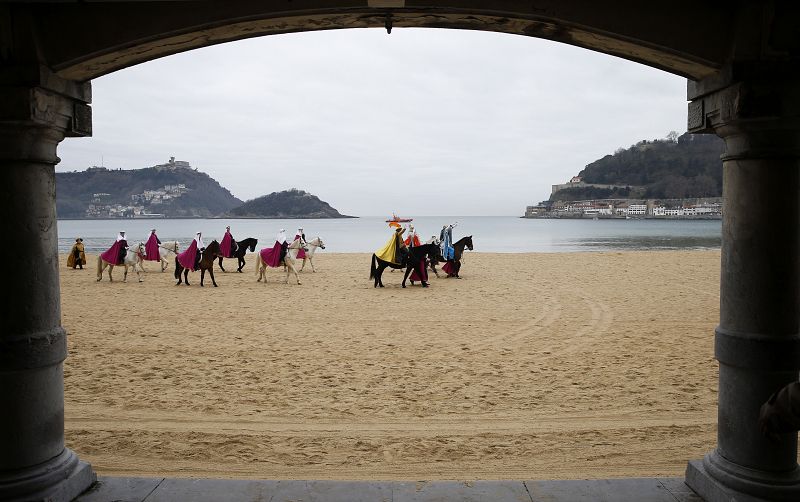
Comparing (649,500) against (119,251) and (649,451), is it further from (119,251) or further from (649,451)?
(119,251)

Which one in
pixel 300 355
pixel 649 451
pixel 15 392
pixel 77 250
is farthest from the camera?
pixel 77 250

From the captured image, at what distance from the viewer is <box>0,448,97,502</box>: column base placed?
2727 mm

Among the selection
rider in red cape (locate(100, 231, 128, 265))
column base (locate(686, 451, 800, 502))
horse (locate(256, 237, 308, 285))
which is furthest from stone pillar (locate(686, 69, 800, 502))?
rider in red cape (locate(100, 231, 128, 265))

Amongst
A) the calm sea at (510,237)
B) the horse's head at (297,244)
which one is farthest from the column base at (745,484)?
the calm sea at (510,237)

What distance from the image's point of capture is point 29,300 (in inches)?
111

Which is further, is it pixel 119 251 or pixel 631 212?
pixel 631 212

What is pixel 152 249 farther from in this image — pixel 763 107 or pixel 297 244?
pixel 763 107

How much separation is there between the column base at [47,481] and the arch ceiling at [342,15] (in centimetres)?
211

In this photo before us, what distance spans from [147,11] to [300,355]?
496 cm

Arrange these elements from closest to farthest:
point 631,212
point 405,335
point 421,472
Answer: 1. point 421,472
2. point 405,335
3. point 631,212

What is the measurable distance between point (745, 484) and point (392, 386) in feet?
11.5

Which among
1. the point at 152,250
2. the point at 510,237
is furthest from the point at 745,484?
the point at 510,237

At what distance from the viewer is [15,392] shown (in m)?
2.77

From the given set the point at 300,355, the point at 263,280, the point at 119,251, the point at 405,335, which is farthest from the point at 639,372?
the point at 119,251
